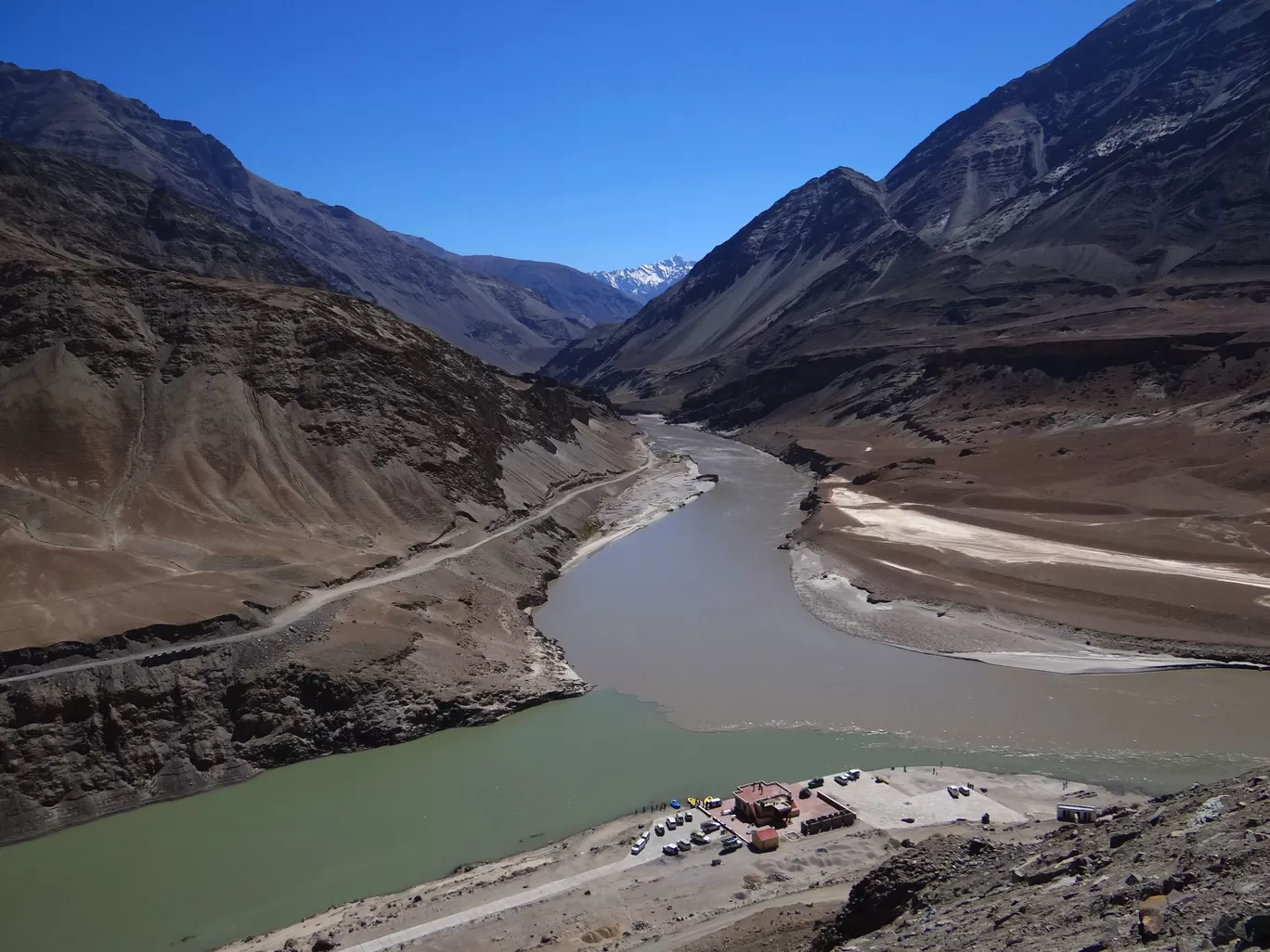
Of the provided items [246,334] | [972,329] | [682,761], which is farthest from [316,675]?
[972,329]

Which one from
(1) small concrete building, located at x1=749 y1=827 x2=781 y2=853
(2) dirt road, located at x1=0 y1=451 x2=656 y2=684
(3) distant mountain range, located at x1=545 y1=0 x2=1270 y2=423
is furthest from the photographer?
(3) distant mountain range, located at x1=545 y1=0 x2=1270 y2=423

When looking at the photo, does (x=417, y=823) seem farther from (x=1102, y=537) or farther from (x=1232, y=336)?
(x=1232, y=336)

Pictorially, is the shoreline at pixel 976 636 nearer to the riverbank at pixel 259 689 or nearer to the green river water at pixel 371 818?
the green river water at pixel 371 818

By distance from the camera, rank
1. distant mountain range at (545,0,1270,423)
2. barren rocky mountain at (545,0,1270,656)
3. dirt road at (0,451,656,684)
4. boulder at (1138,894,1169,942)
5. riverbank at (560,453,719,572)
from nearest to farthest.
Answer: boulder at (1138,894,1169,942) < dirt road at (0,451,656,684) < barren rocky mountain at (545,0,1270,656) < riverbank at (560,453,719,572) < distant mountain range at (545,0,1270,423)

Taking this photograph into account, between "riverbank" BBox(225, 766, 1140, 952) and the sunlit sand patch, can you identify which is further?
the sunlit sand patch

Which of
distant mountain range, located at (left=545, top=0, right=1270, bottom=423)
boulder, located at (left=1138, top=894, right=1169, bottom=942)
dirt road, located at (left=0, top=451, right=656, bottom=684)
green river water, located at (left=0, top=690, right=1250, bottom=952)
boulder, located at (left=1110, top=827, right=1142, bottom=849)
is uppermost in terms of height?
distant mountain range, located at (left=545, top=0, right=1270, bottom=423)

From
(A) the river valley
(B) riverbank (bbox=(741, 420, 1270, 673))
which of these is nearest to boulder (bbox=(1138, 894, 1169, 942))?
(A) the river valley

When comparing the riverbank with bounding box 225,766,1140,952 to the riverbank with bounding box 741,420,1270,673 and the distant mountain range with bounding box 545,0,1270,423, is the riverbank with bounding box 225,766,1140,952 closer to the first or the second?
the riverbank with bounding box 741,420,1270,673

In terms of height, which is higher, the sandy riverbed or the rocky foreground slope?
the rocky foreground slope
